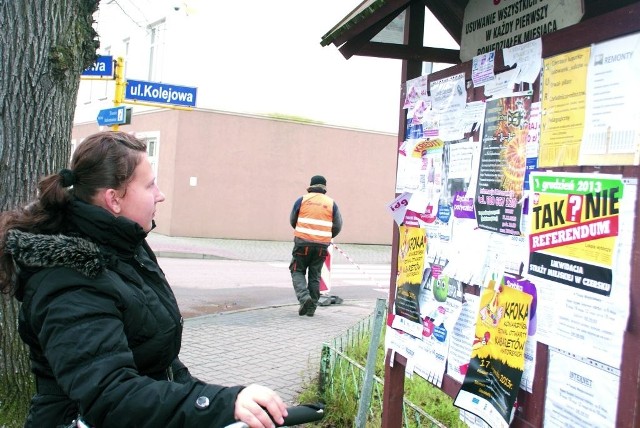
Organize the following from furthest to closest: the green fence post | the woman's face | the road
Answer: the road, the green fence post, the woman's face

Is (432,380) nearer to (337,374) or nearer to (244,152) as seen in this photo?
(337,374)

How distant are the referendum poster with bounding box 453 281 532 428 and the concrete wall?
54.8 ft

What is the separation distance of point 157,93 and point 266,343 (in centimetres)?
456

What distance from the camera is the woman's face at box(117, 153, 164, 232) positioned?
212 cm

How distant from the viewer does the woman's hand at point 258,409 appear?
1666 millimetres

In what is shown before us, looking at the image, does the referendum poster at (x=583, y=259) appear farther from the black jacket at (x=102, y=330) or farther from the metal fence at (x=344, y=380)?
the metal fence at (x=344, y=380)

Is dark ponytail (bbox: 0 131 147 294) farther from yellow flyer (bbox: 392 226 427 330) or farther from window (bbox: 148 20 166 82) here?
window (bbox: 148 20 166 82)

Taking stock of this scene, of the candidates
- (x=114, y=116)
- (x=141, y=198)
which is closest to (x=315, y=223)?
(x=114, y=116)

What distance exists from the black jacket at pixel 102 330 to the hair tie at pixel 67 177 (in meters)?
0.07

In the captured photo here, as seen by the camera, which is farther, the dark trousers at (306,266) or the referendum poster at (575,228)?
the dark trousers at (306,266)

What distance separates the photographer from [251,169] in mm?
19219

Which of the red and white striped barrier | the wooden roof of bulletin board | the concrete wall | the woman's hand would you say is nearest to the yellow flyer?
the wooden roof of bulletin board

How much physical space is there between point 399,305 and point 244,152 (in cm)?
1645

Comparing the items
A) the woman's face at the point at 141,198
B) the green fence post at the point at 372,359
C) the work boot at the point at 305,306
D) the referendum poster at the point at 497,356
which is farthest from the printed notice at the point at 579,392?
the work boot at the point at 305,306
